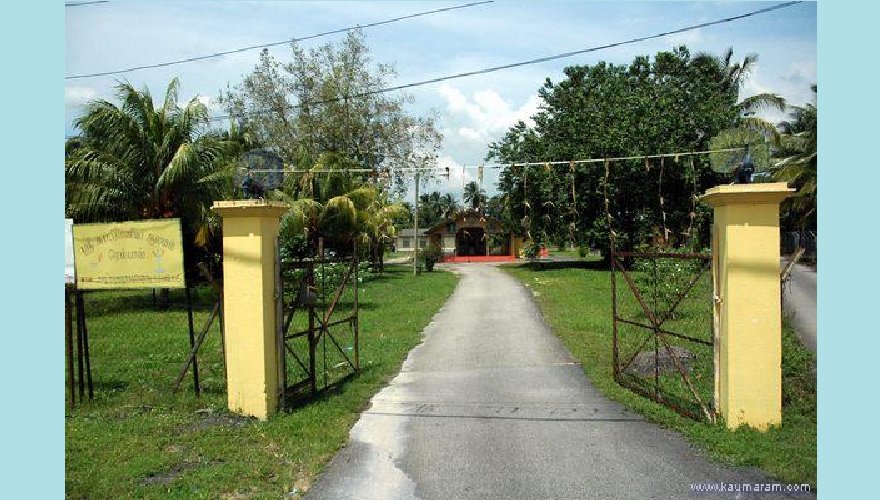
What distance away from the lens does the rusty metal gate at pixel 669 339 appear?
748cm

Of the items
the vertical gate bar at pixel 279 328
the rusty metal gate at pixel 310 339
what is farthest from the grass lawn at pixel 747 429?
the vertical gate bar at pixel 279 328

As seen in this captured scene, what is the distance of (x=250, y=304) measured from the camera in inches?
286

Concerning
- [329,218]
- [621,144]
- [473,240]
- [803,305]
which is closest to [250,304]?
[803,305]

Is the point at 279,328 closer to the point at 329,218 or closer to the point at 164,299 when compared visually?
the point at 164,299

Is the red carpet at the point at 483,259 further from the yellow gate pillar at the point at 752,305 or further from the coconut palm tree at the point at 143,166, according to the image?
the yellow gate pillar at the point at 752,305

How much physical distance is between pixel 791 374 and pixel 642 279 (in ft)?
19.6

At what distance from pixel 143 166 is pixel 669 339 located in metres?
14.4

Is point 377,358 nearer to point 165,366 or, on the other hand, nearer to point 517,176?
point 165,366

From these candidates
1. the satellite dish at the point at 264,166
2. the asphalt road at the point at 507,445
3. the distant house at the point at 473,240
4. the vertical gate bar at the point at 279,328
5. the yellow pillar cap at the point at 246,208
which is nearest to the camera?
the asphalt road at the point at 507,445

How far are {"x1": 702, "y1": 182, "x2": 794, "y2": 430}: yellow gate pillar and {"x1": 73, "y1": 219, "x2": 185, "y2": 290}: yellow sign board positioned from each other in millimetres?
5857

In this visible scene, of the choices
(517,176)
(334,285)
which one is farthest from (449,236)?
(334,285)

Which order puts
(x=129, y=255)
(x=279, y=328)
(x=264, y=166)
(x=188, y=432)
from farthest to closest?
1. (x=264, y=166)
2. (x=129, y=255)
3. (x=279, y=328)
4. (x=188, y=432)

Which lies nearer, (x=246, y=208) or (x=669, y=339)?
(x=246, y=208)

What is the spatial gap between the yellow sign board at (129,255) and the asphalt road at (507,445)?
2.86m
